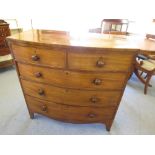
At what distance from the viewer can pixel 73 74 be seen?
1.15 m

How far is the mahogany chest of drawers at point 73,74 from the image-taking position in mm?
1044

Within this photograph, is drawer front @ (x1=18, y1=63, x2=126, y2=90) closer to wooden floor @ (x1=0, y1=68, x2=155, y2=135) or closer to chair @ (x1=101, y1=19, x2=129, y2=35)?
wooden floor @ (x1=0, y1=68, x2=155, y2=135)

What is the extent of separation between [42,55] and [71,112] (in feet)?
2.11

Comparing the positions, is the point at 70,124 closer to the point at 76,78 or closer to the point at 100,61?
the point at 76,78

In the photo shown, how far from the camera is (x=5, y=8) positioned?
8.64 ft

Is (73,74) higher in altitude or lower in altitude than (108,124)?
higher

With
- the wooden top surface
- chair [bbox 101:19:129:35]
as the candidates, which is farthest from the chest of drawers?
chair [bbox 101:19:129:35]

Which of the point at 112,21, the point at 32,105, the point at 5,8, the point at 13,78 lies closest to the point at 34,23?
the point at 5,8

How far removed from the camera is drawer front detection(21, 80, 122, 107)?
126cm

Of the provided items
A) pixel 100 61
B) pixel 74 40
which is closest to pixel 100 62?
pixel 100 61

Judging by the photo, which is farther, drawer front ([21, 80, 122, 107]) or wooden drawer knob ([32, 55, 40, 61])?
drawer front ([21, 80, 122, 107])

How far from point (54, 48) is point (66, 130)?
3.14 ft

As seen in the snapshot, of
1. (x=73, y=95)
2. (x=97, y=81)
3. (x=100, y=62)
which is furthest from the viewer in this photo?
(x=73, y=95)

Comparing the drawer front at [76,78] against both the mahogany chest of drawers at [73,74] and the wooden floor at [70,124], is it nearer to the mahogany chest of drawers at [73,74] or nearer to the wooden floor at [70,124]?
the mahogany chest of drawers at [73,74]
